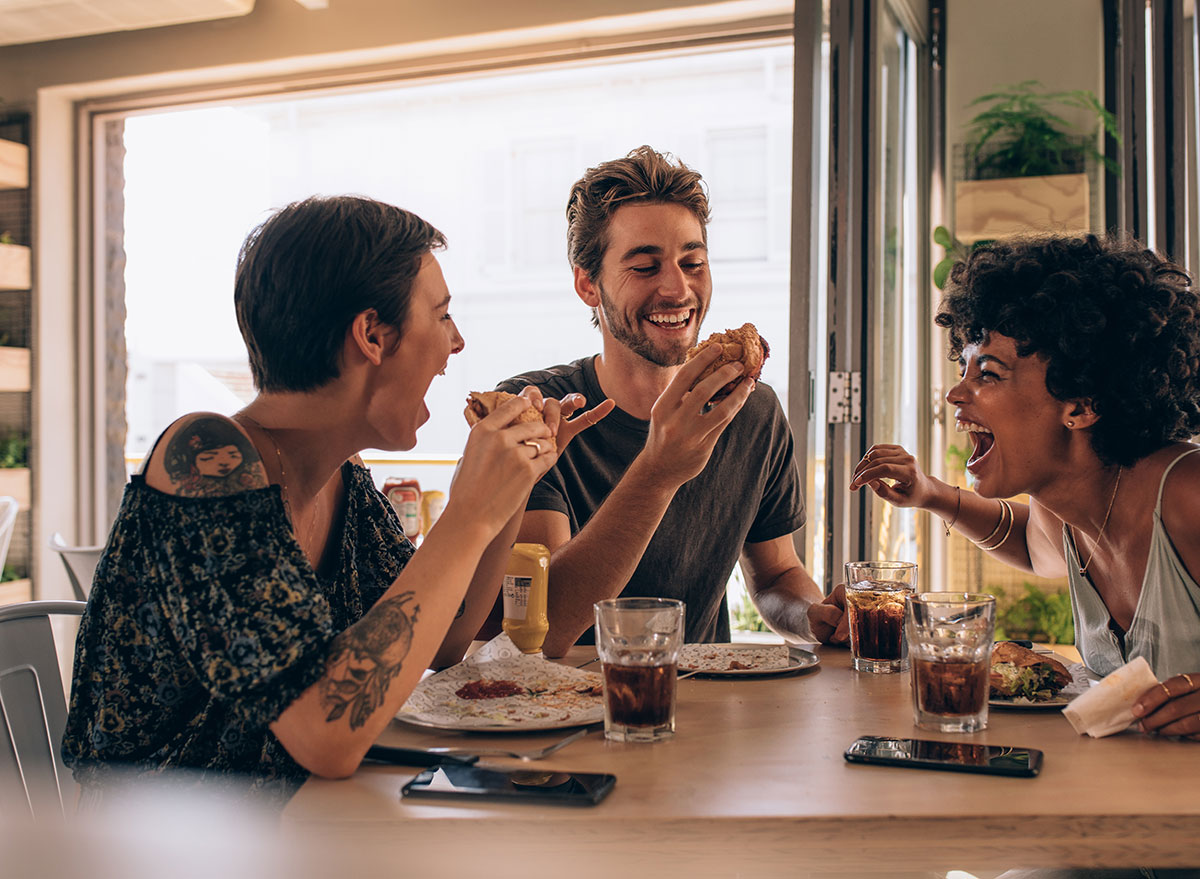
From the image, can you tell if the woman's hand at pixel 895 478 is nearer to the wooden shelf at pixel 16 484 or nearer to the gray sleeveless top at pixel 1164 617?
the gray sleeveless top at pixel 1164 617

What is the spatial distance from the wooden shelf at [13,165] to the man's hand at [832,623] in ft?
14.5

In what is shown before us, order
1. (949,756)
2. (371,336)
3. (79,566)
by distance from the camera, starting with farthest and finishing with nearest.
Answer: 1. (79,566)
2. (371,336)
3. (949,756)

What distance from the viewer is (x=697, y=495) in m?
2.10

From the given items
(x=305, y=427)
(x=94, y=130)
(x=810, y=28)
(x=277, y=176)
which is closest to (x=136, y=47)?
(x=94, y=130)

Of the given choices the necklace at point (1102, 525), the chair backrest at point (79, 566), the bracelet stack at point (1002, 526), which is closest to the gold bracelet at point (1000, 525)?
the bracelet stack at point (1002, 526)

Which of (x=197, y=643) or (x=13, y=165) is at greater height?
(x=13, y=165)

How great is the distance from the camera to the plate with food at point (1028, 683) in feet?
3.97

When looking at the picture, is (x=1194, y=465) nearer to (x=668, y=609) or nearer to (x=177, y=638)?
(x=668, y=609)

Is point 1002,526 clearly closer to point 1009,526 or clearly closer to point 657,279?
point 1009,526

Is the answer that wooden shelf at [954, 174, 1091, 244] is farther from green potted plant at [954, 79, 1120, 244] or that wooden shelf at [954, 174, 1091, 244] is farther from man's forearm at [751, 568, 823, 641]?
man's forearm at [751, 568, 823, 641]

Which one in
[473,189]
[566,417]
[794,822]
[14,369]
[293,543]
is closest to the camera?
[794,822]

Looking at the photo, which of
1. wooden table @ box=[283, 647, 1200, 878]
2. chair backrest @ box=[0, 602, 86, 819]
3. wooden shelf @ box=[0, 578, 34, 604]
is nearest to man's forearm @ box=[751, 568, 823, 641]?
wooden table @ box=[283, 647, 1200, 878]

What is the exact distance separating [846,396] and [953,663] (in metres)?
1.68

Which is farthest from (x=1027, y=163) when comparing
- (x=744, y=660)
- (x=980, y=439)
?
(x=744, y=660)
